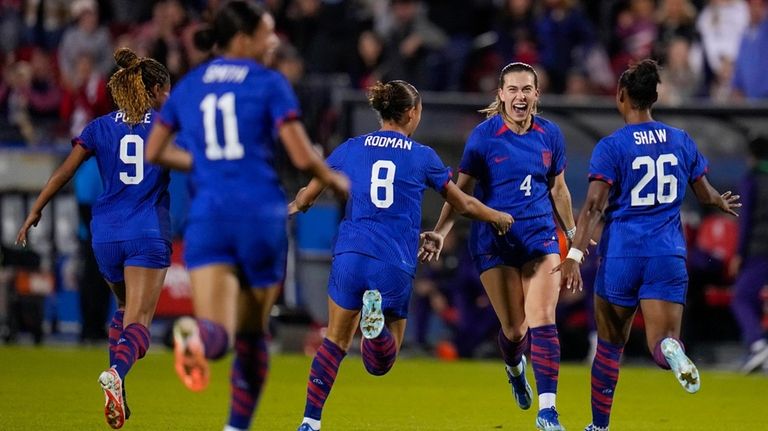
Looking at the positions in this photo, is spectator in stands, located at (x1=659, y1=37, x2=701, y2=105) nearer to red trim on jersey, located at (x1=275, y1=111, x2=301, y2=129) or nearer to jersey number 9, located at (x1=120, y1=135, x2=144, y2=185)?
jersey number 9, located at (x1=120, y1=135, x2=144, y2=185)

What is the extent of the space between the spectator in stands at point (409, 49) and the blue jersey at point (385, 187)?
11.0 metres

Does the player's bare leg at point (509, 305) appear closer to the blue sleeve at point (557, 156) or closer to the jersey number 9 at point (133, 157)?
the blue sleeve at point (557, 156)

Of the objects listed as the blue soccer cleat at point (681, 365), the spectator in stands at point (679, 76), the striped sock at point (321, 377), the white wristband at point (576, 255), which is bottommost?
the striped sock at point (321, 377)

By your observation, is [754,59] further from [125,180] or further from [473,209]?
[125,180]

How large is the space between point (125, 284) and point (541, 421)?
3.02 metres

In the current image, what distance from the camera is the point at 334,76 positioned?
841 inches

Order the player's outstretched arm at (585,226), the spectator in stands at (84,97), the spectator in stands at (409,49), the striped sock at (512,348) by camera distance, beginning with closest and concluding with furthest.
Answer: the player's outstretched arm at (585,226) < the striped sock at (512,348) < the spectator in stands at (409,49) < the spectator in stands at (84,97)

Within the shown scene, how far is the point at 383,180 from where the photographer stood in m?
9.48

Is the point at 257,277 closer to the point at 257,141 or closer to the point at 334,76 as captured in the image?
the point at 257,141

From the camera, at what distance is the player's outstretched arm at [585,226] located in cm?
923

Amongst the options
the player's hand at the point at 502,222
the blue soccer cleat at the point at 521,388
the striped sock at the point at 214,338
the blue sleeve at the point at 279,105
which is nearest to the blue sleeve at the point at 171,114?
the blue sleeve at the point at 279,105

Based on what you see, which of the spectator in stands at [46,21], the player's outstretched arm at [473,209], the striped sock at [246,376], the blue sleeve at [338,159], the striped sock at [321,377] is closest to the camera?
the striped sock at [246,376]

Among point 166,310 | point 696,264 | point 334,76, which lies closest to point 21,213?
point 166,310

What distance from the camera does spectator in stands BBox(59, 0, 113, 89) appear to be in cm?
2208
